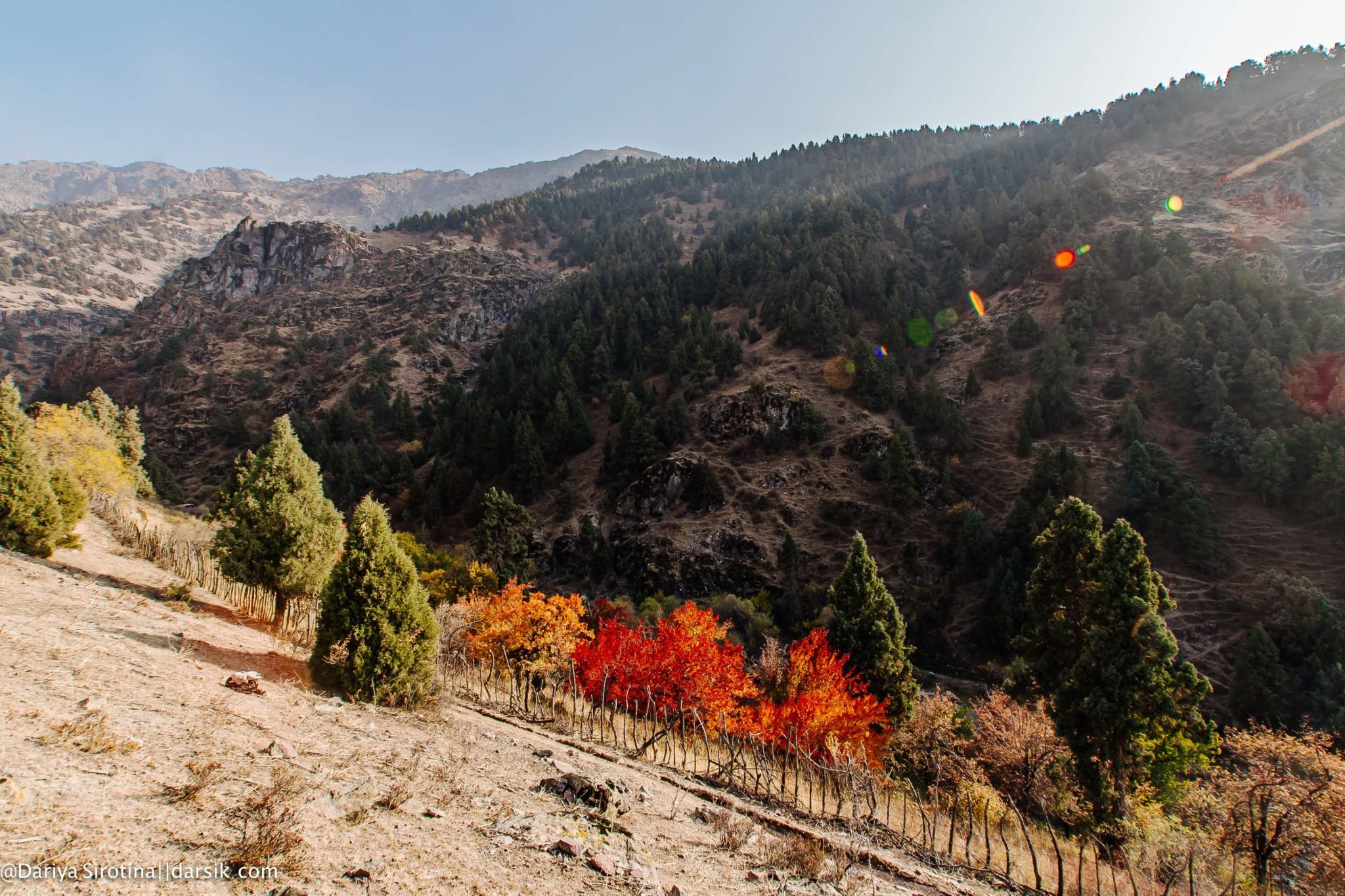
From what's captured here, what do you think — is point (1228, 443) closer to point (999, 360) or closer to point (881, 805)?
point (999, 360)

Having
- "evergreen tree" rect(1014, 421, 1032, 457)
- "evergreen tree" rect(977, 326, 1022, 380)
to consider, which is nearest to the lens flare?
"evergreen tree" rect(977, 326, 1022, 380)

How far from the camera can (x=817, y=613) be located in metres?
50.8

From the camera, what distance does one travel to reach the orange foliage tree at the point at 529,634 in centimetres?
2931

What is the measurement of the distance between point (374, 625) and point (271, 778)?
284 inches

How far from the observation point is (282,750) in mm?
8852

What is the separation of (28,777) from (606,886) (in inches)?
268

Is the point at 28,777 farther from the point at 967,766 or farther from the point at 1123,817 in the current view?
the point at 1123,817

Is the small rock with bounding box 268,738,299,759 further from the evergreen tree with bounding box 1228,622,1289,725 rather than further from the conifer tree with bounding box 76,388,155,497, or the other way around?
the conifer tree with bounding box 76,388,155,497

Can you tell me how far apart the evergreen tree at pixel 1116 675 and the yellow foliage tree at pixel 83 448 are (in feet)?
162

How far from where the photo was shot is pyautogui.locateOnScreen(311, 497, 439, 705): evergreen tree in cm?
1441

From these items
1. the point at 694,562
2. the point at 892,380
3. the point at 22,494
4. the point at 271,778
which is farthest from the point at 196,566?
the point at 892,380

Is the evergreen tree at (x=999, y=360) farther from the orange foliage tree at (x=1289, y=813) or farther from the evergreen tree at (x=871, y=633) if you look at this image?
the orange foliage tree at (x=1289, y=813)

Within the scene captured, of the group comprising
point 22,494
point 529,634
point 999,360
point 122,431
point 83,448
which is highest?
point 999,360

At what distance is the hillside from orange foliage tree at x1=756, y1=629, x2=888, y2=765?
55.7ft
